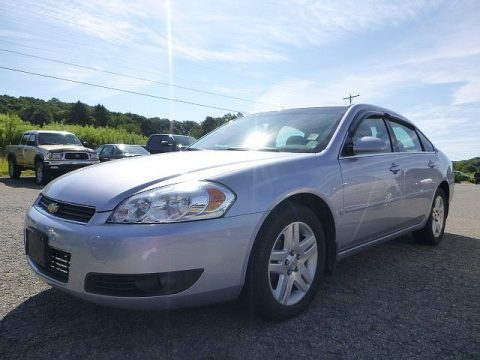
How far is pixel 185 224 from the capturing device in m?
2.21

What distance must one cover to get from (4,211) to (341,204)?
18.8 feet

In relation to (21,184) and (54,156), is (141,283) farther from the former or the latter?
(21,184)

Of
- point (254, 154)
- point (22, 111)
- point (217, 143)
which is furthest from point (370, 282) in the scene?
point (22, 111)

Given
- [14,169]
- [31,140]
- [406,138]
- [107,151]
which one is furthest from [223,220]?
[107,151]

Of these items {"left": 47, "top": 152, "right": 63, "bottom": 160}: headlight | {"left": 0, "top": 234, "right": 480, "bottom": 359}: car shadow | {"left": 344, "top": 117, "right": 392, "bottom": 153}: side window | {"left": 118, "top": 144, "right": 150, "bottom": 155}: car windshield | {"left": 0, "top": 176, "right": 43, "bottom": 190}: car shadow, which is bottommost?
{"left": 0, "top": 176, "right": 43, "bottom": 190}: car shadow

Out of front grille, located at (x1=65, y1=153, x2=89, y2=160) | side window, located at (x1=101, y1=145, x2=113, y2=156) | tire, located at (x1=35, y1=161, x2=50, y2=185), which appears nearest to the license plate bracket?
tire, located at (x1=35, y1=161, x2=50, y2=185)

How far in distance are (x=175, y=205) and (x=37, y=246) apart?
0.98m

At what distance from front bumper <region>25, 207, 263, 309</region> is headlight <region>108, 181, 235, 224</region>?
4 cm

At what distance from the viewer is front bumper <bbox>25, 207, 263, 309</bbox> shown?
215cm

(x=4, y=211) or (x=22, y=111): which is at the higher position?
(x=22, y=111)

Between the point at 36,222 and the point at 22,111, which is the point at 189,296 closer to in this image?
the point at 36,222

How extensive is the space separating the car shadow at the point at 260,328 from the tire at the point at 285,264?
13 cm

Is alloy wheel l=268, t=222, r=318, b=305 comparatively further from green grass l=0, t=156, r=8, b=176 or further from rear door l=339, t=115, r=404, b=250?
green grass l=0, t=156, r=8, b=176

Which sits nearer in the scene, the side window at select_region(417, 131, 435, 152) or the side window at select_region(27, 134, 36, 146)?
the side window at select_region(417, 131, 435, 152)
